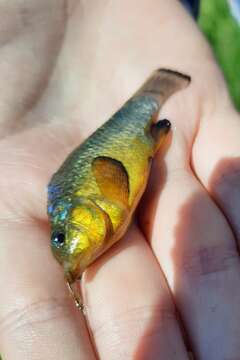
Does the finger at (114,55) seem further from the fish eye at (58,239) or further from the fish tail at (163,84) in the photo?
the fish eye at (58,239)

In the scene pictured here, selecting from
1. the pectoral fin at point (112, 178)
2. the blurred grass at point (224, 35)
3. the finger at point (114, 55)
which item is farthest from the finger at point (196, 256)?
the blurred grass at point (224, 35)

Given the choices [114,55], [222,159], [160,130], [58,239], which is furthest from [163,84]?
[58,239]

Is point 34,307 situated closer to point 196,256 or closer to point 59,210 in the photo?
point 59,210

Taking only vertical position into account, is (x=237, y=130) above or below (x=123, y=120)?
below

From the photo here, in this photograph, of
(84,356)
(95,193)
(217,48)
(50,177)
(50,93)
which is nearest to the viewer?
(84,356)

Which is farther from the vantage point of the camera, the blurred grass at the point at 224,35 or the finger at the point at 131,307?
the blurred grass at the point at 224,35

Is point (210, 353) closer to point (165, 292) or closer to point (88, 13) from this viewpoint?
point (165, 292)

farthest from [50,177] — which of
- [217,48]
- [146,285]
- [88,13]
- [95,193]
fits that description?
[217,48]
